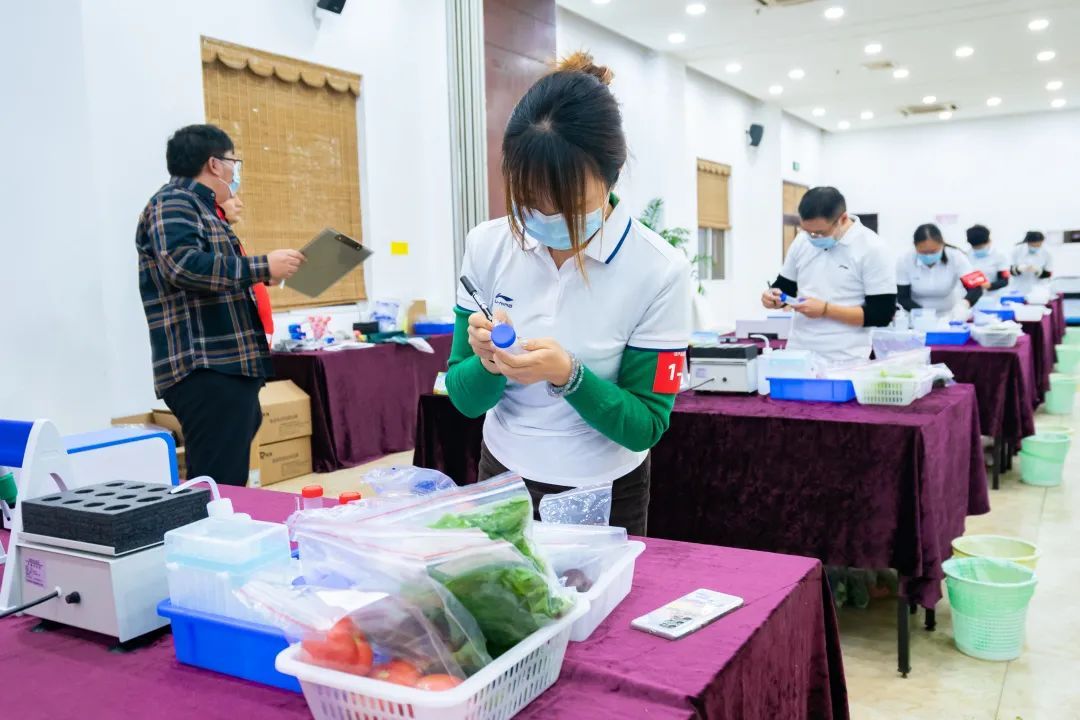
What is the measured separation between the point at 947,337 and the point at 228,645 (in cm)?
385

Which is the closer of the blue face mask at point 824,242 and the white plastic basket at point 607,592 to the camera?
the white plastic basket at point 607,592

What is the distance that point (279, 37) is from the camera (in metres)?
4.86

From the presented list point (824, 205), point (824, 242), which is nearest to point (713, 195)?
point (824, 242)

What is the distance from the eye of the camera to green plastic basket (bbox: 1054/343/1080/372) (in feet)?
21.3

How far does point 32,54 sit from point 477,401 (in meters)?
3.14

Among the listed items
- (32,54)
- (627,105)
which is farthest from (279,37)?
(627,105)

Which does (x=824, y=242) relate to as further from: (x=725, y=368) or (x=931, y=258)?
(x=931, y=258)

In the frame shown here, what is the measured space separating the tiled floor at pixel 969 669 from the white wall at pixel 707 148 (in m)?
4.56

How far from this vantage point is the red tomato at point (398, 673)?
0.66 m

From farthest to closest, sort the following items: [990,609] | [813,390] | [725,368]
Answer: [725,368], [813,390], [990,609]

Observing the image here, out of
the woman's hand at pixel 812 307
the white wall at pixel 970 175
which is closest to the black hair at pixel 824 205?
the woman's hand at pixel 812 307

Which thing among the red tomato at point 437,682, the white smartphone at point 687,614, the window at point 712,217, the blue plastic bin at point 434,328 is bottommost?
the white smartphone at point 687,614

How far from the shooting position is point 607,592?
91 cm

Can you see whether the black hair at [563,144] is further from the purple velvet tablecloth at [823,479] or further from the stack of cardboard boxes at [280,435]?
the stack of cardboard boxes at [280,435]
